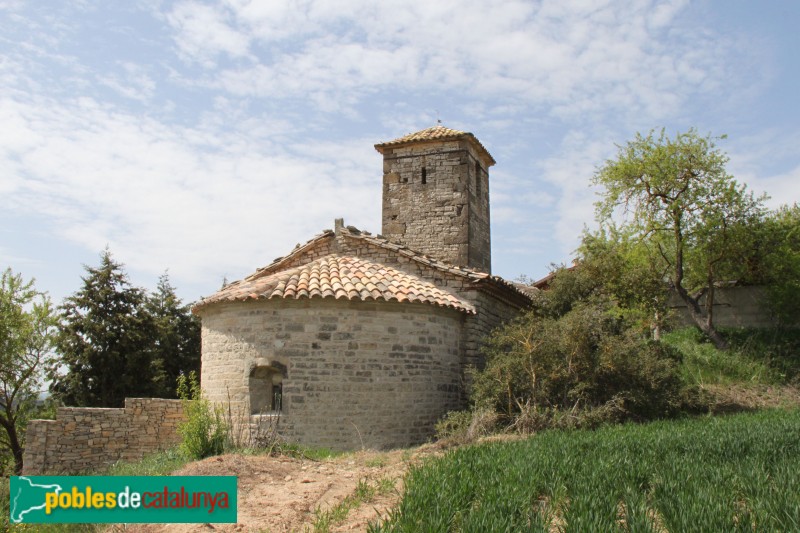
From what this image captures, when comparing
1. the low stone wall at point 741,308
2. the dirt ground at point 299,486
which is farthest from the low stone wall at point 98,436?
the low stone wall at point 741,308

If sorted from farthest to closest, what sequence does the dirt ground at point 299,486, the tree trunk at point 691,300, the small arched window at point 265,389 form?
the tree trunk at point 691,300, the small arched window at point 265,389, the dirt ground at point 299,486

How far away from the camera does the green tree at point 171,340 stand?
884 inches

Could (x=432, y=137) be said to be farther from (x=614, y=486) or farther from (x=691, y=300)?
(x=614, y=486)

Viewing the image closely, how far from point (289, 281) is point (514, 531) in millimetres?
8023

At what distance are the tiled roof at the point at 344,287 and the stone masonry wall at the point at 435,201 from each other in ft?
14.4

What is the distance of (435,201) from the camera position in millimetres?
18016

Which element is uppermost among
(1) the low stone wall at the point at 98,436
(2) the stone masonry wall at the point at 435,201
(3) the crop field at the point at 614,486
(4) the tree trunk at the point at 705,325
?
(2) the stone masonry wall at the point at 435,201

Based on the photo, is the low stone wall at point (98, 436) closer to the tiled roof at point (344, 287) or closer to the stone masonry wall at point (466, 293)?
the tiled roof at point (344, 287)

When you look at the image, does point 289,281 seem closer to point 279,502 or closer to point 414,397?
point 414,397

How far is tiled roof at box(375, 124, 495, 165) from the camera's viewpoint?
18.0m

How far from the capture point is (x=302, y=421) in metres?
11.2

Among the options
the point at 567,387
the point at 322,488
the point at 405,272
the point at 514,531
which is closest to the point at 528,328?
the point at 567,387

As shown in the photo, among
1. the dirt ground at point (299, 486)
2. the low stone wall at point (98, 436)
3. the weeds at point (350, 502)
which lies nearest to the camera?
the weeds at point (350, 502)

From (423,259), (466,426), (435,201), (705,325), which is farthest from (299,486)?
(705,325)
